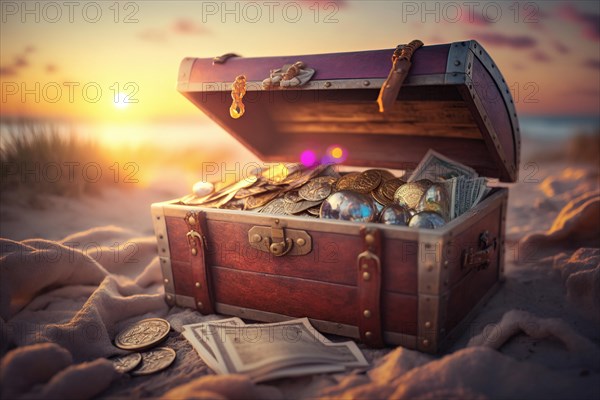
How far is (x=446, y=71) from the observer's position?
230 cm

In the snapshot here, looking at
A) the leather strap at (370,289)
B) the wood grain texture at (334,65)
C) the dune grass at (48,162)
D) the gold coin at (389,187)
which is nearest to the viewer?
the leather strap at (370,289)

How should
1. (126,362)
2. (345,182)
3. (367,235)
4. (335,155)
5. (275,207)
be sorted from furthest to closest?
1. (335,155)
2. (345,182)
3. (275,207)
4. (126,362)
5. (367,235)

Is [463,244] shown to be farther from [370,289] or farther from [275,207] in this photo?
[275,207]

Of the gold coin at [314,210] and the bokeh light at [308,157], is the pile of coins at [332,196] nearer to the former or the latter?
the gold coin at [314,210]

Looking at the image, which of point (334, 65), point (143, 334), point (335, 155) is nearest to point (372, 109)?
point (335, 155)

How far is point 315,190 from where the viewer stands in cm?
296

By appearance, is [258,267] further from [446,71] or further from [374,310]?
[446,71]

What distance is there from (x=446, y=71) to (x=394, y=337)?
1.41 meters

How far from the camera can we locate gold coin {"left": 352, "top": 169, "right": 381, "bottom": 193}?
305cm

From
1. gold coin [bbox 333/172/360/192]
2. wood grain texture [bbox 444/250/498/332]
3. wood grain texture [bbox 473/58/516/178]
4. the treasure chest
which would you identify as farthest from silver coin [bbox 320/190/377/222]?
wood grain texture [bbox 473/58/516/178]

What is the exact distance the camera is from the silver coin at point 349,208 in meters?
2.48

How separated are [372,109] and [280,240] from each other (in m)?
1.47

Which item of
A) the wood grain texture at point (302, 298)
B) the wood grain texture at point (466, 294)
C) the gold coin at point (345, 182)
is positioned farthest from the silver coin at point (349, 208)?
the wood grain texture at point (466, 294)

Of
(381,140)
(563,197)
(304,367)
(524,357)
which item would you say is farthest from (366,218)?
(563,197)
